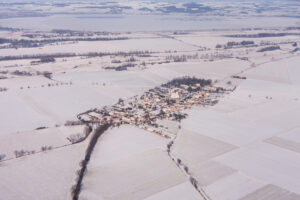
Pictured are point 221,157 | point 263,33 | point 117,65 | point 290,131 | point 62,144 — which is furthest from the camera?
point 263,33

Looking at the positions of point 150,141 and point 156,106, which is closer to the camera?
point 150,141

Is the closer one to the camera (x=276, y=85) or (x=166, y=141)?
(x=166, y=141)

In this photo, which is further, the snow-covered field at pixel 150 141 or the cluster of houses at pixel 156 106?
the cluster of houses at pixel 156 106

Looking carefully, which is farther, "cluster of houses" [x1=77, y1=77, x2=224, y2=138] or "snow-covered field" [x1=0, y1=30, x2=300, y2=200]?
"cluster of houses" [x1=77, y1=77, x2=224, y2=138]

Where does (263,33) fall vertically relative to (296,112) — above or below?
above

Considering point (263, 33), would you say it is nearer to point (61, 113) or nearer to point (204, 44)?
point (204, 44)

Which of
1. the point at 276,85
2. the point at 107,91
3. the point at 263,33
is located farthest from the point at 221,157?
the point at 263,33

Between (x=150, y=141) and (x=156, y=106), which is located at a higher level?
(x=156, y=106)

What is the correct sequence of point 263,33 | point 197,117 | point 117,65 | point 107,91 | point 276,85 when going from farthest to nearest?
point 263,33 → point 117,65 → point 276,85 → point 107,91 → point 197,117
